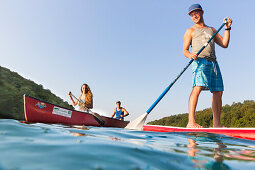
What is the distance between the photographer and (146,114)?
14.4ft

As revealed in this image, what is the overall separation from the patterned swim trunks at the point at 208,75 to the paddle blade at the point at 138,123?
1374 mm

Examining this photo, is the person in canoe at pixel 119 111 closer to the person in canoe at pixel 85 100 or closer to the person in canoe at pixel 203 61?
the person in canoe at pixel 85 100

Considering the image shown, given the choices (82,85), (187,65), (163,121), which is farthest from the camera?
(163,121)

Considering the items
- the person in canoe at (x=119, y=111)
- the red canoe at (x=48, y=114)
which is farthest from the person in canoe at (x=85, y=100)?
the person in canoe at (x=119, y=111)

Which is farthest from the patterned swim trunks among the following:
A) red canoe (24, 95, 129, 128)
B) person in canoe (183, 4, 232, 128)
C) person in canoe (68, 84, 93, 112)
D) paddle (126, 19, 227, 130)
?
person in canoe (68, 84, 93, 112)

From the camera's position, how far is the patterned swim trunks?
3689 mm

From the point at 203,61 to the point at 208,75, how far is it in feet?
0.99

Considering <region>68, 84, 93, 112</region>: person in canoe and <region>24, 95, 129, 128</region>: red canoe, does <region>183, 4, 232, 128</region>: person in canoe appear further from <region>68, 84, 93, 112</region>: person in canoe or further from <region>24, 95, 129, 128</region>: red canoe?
<region>68, 84, 93, 112</region>: person in canoe

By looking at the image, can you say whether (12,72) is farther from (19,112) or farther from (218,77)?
(218,77)

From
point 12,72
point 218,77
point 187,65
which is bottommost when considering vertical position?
point 218,77

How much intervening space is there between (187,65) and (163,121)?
39021mm

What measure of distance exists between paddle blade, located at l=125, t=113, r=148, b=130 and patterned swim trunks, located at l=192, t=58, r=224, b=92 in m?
1.37

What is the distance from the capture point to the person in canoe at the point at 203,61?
144 inches

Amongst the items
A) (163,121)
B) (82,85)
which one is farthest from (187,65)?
(163,121)
